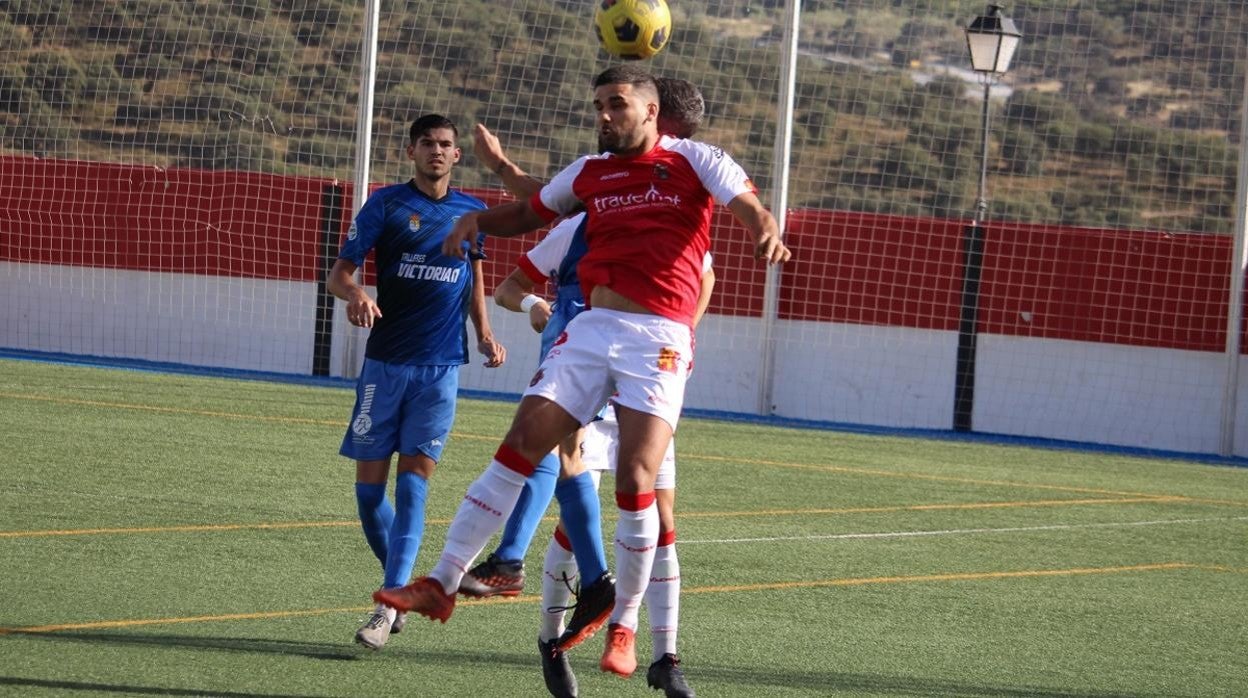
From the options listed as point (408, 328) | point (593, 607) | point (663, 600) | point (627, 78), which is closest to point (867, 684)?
point (663, 600)

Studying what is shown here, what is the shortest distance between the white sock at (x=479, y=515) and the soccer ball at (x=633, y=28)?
243 centimetres

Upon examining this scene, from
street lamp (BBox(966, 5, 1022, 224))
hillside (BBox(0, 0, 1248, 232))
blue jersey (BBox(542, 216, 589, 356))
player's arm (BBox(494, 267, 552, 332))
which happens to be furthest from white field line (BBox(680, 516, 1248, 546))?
hillside (BBox(0, 0, 1248, 232))

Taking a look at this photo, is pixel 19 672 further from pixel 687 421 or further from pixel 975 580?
pixel 687 421

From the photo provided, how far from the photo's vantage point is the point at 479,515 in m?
5.52

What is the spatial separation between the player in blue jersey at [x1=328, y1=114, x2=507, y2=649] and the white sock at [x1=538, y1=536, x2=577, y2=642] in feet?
2.25

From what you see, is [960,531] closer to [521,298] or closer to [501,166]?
[521,298]

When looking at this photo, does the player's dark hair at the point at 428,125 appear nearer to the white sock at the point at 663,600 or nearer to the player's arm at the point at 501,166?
the player's arm at the point at 501,166

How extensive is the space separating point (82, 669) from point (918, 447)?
10.6m

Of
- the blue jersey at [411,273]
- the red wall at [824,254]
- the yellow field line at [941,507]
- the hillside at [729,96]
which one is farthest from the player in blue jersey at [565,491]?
the hillside at [729,96]

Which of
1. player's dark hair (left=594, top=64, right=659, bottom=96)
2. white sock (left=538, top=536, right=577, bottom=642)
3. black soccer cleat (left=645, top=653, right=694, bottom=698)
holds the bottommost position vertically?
black soccer cleat (left=645, top=653, right=694, bottom=698)

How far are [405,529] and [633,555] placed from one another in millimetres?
1276

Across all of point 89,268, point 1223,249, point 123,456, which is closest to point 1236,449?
point 1223,249

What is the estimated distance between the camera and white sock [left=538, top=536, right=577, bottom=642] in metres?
5.90

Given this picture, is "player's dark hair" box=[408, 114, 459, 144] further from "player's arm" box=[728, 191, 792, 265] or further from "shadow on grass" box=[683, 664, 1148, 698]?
"shadow on grass" box=[683, 664, 1148, 698]
